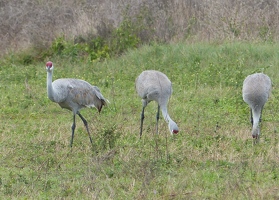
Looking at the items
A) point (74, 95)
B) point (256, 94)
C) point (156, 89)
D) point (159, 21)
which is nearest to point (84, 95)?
point (74, 95)

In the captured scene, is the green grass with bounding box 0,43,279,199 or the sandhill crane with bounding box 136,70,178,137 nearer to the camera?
the green grass with bounding box 0,43,279,199

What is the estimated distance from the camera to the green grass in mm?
5812

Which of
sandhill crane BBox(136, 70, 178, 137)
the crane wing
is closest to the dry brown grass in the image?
sandhill crane BBox(136, 70, 178, 137)

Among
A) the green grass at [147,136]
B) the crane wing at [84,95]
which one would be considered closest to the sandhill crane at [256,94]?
the green grass at [147,136]

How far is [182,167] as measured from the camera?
6.61 metres

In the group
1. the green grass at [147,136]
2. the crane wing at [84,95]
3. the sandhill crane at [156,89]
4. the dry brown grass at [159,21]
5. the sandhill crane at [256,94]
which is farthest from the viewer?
the dry brown grass at [159,21]

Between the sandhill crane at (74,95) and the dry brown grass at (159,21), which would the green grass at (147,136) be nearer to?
the sandhill crane at (74,95)

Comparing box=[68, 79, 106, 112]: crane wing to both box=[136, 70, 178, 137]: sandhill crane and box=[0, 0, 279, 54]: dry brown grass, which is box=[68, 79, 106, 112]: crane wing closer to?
box=[136, 70, 178, 137]: sandhill crane

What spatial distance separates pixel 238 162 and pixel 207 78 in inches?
184

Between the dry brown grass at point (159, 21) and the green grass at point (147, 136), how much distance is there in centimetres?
93

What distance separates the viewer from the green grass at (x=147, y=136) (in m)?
5.81

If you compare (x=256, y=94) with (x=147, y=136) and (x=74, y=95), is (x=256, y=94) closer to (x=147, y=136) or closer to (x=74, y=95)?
(x=147, y=136)

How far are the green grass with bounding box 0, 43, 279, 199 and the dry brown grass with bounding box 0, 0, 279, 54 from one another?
0.93 meters

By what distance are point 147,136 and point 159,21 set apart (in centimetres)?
641
